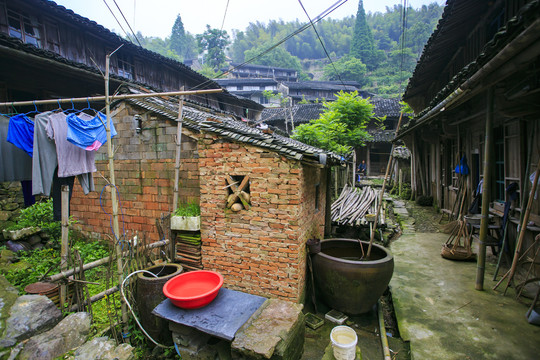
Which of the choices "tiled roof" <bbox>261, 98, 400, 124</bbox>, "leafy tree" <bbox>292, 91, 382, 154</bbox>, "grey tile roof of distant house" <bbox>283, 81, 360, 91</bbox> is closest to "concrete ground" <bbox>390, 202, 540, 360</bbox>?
"leafy tree" <bbox>292, 91, 382, 154</bbox>

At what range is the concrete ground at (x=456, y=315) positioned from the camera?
12.1 feet

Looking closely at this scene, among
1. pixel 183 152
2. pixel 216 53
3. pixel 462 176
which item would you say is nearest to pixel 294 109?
pixel 216 53

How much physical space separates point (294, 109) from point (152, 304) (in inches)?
1077

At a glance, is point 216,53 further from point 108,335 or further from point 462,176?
point 108,335

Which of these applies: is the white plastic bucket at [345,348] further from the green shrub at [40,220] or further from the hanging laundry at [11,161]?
the green shrub at [40,220]

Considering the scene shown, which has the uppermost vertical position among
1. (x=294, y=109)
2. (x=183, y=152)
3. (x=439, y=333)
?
(x=294, y=109)

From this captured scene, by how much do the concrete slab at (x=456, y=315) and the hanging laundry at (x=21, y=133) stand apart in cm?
670

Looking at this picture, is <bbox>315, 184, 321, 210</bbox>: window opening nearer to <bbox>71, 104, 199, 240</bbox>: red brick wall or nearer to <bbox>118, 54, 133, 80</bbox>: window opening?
<bbox>71, 104, 199, 240</bbox>: red brick wall

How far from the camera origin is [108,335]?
3916mm

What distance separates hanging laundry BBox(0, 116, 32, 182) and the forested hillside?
33.9 metres

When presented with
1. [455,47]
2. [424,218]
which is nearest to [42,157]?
[455,47]

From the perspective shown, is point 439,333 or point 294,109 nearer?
point 439,333

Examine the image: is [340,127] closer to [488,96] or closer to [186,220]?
[488,96]

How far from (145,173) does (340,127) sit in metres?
9.45
